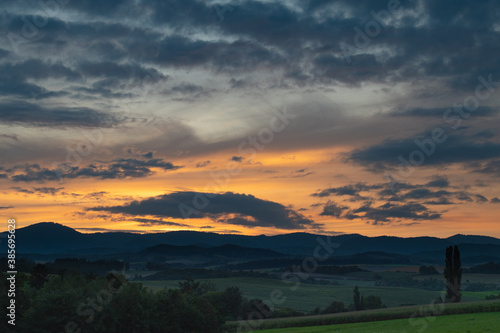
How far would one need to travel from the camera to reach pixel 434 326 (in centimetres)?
8138

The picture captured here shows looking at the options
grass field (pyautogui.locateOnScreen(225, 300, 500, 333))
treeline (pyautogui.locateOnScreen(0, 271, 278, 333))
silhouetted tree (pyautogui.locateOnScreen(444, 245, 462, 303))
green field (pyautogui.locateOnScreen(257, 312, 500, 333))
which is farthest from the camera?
silhouetted tree (pyautogui.locateOnScreen(444, 245, 462, 303))

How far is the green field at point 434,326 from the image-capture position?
243 feet

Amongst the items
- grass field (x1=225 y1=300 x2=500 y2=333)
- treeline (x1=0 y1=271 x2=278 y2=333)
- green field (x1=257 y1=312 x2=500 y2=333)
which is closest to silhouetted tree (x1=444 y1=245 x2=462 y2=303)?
grass field (x1=225 y1=300 x2=500 y2=333)

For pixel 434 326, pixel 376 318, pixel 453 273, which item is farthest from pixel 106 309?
pixel 453 273

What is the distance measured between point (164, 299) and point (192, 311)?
17.3 feet

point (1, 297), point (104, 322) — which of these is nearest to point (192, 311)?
point (104, 322)

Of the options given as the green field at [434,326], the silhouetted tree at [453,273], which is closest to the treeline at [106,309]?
the green field at [434,326]

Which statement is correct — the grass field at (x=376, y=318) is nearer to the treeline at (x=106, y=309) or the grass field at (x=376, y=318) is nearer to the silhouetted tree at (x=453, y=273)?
the treeline at (x=106, y=309)

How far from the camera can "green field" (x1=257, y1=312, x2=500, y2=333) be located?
74.2 meters

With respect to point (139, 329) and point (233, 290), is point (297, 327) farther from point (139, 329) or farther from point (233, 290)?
point (233, 290)

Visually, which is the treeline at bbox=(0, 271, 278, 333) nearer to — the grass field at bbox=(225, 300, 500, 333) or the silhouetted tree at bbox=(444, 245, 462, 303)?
the grass field at bbox=(225, 300, 500, 333)

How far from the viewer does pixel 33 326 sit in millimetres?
84500

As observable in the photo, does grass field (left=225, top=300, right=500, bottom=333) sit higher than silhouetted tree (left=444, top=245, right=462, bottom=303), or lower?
lower

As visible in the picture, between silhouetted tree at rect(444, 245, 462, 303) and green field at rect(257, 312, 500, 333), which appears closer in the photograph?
green field at rect(257, 312, 500, 333)
